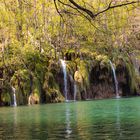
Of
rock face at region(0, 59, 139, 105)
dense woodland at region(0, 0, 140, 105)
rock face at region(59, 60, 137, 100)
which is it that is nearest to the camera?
rock face at region(0, 59, 139, 105)

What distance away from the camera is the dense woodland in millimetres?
53406

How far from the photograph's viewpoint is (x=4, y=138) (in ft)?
62.3

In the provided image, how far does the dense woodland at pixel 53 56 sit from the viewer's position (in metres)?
53.4

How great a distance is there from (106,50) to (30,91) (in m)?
21.2

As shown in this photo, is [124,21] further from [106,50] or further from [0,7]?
[0,7]

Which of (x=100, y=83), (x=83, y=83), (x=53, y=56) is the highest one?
(x=53, y=56)

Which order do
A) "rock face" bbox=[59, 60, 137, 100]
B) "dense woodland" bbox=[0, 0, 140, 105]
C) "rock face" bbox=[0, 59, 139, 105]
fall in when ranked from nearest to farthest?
"rock face" bbox=[0, 59, 139, 105] < "dense woodland" bbox=[0, 0, 140, 105] < "rock face" bbox=[59, 60, 137, 100]

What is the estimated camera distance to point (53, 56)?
193 feet

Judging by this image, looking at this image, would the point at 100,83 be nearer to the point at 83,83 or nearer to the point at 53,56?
the point at 83,83

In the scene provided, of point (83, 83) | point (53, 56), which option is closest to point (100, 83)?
point (83, 83)

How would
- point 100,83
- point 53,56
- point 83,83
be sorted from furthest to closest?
point 100,83, point 53,56, point 83,83

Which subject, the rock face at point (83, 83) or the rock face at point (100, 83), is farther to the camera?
the rock face at point (100, 83)

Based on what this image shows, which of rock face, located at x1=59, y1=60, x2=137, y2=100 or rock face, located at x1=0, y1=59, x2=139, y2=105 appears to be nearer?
rock face, located at x1=0, y1=59, x2=139, y2=105

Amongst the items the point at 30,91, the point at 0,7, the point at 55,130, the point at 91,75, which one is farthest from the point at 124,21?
the point at 55,130
